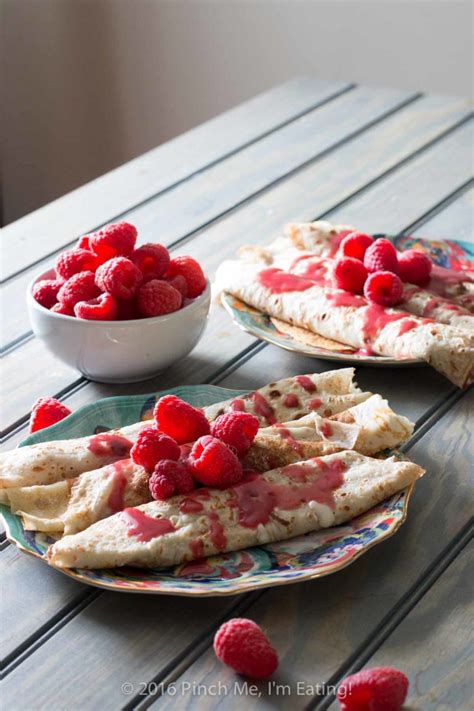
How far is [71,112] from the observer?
174 inches

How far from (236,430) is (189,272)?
0.40 m

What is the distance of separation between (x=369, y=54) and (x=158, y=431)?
299 centimetres

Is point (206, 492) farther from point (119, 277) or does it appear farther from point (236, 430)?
point (119, 277)

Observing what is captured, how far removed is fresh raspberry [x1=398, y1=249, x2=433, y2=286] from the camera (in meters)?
1.70

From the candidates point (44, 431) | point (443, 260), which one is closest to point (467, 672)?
point (44, 431)

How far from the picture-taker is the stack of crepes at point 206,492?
1097 millimetres

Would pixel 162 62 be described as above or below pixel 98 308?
below

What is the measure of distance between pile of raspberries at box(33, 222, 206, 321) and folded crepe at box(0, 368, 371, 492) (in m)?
0.21

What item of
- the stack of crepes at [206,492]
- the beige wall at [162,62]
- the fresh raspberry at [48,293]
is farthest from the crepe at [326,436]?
the beige wall at [162,62]

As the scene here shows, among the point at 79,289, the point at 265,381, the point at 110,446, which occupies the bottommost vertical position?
the point at 265,381

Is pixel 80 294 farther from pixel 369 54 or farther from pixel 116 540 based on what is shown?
pixel 369 54

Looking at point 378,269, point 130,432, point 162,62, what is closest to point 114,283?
point 130,432

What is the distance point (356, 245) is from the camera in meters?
1.74

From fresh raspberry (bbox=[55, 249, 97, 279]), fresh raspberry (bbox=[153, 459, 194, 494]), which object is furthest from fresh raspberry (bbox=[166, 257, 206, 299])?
fresh raspberry (bbox=[153, 459, 194, 494])
